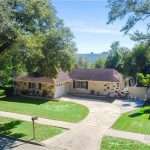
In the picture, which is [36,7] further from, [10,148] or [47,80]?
[47,80]

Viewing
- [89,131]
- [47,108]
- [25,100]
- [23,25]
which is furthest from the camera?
[25,100]

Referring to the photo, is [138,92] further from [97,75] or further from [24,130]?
[24,130]

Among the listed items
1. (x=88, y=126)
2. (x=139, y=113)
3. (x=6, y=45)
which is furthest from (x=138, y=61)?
(x=6, y=45)

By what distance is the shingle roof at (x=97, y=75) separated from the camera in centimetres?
3725

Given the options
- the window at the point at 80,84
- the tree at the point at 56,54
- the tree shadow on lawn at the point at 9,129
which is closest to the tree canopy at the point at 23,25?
the tree shadow on lawn at the point at 9,129

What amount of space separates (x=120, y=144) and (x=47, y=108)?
483 inches

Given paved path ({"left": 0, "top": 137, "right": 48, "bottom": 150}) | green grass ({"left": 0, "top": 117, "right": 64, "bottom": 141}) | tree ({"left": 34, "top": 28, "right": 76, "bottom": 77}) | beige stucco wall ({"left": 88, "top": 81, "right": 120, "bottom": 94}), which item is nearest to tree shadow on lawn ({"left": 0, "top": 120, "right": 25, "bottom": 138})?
green grass ({"left": 0, "top": 117, "right": 64, "bottom": 141})

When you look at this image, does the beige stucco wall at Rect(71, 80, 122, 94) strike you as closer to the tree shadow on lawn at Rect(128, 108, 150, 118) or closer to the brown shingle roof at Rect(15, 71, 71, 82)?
the brown shingle roof at Rect(15, 71, 71, 82)

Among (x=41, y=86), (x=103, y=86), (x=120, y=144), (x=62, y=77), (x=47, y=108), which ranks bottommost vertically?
(x=120, y=144)

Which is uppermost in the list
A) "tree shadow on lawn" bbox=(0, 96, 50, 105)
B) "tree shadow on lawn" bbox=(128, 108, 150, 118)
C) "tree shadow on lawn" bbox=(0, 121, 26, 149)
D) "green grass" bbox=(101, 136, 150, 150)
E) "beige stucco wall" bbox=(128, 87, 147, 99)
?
"beige stucco wall" bbox=(128, 87, 147, 99)

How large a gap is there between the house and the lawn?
1105cm

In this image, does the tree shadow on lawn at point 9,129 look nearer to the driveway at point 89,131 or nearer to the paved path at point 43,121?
the paved path at point 43,121

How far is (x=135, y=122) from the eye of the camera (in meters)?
21.8

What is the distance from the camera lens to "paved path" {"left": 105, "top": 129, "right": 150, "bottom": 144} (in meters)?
17.3
